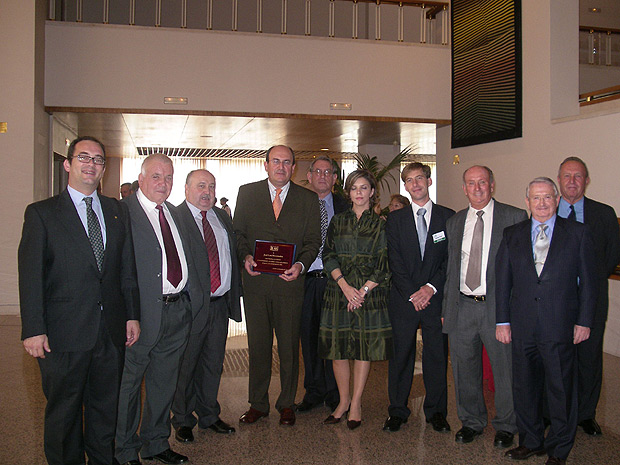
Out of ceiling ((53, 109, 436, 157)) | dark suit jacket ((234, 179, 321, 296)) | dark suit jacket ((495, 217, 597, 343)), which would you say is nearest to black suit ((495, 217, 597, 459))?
dark suit jacket ((495, 217, 597, 343))

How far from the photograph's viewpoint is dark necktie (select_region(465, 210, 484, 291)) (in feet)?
11.3

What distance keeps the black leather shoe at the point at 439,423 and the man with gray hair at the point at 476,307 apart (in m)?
0.13

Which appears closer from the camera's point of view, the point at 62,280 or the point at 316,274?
the point at 62,280

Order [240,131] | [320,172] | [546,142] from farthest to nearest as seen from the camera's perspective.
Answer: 1. [240,131]
2. [546,142]
3. [320,172]

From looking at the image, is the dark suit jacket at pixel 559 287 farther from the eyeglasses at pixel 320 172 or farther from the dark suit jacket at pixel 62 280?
the dark suit jacket at pixel 62 280

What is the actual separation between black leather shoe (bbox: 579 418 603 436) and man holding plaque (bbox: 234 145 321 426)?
1.96 metres

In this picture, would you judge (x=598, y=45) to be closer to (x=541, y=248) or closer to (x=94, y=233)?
(x=541, y=248)

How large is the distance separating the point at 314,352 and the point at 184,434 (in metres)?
1.13

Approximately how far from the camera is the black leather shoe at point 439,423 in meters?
3.63

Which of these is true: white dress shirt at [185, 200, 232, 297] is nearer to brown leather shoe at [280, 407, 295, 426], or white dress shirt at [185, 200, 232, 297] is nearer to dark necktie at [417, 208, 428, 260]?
brown leather shoe at [280, 407, 295, 426]

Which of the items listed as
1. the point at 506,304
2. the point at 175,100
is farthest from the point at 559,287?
the point at 175,100

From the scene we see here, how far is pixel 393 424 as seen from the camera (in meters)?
3.64

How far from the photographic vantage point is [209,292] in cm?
345

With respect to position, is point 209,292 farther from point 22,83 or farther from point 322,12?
point 322,12
